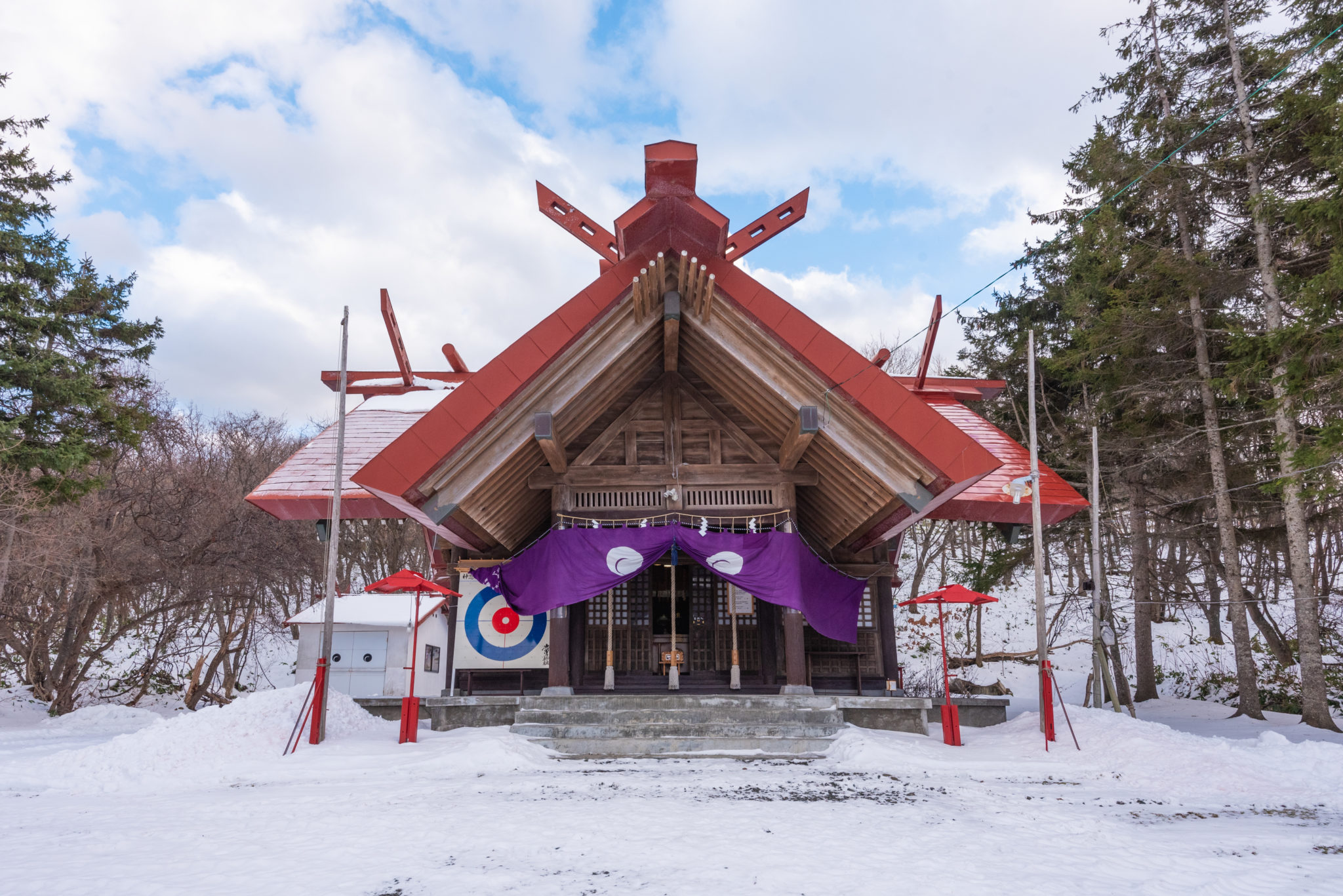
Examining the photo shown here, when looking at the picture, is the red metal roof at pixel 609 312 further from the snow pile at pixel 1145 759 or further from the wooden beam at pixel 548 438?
the snow pile at pixel 1145 759

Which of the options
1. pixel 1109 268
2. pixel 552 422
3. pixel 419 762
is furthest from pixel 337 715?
pixel 1109 268

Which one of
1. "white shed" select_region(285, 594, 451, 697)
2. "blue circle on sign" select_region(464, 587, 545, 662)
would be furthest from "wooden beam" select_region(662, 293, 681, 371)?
"white shed" select_region(285, 594, 451, 697)

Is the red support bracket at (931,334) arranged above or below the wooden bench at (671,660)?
above

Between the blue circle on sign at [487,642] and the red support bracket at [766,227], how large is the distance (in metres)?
6.32

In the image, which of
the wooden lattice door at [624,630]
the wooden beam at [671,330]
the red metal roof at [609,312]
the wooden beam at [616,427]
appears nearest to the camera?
the red metal roof at [609,312]

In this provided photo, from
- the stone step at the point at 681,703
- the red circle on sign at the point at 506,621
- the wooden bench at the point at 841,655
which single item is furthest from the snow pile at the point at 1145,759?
the red circle on sign at the point at 506,621

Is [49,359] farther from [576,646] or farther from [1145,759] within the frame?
[1145,759]

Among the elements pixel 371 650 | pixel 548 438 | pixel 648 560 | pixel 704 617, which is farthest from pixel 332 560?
pixel 371 650

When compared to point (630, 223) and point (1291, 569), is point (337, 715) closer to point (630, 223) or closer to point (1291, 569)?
point (630, 223)

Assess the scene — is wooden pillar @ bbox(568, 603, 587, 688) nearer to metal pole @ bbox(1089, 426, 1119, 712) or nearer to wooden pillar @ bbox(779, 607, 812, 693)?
wooden pillar @ bbox(779, 607, 812, 693)

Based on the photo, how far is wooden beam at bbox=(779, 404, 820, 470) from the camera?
9.10m

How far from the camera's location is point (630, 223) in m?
8.73

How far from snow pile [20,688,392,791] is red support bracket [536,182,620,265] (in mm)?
6134

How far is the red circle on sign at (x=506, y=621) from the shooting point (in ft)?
39.2
